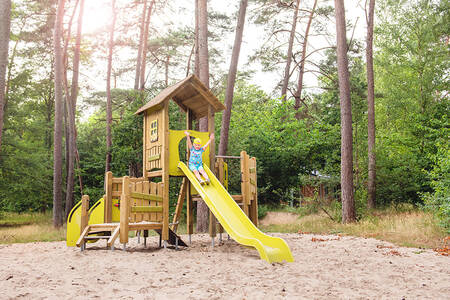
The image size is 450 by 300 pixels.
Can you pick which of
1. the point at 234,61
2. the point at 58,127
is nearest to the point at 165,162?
the point at 234,61

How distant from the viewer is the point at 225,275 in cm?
517

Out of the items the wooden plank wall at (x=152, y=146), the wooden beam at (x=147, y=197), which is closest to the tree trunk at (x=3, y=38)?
the wooden plank wall at (x=152, y=146)

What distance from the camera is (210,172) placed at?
331 inches

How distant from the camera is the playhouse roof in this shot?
8461 millimetres

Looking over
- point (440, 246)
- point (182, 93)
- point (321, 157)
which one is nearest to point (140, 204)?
point (182, 93)

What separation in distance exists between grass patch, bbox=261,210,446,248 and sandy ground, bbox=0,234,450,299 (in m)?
1.26

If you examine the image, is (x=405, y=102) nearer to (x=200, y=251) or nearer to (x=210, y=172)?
(x=210, y=172)

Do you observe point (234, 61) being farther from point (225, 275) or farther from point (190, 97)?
point (225, 275)

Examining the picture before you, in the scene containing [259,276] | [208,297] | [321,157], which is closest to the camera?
[208,297]

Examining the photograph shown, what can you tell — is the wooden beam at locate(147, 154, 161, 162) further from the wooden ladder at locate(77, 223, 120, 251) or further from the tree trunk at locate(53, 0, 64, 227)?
the tree trunk at locate(53, 0, 64, 227)

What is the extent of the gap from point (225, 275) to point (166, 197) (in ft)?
10.4

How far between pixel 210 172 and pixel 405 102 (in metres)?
11.8

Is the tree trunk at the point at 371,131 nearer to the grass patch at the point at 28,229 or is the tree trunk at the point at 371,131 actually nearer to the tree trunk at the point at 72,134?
the grass patch at the point at 28,229

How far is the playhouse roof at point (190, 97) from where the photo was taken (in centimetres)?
846
